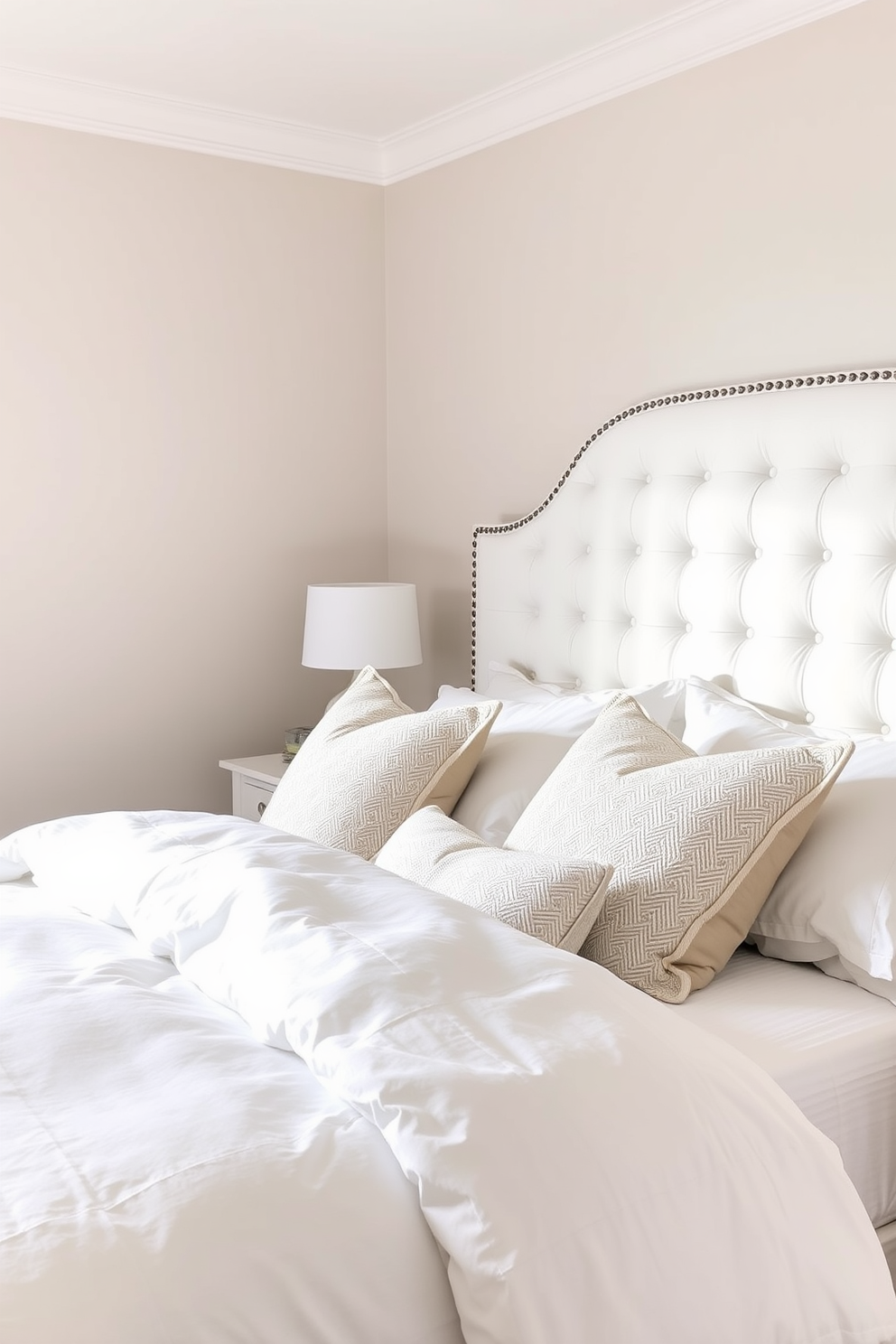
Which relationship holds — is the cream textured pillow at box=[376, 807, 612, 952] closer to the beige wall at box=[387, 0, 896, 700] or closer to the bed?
the bed

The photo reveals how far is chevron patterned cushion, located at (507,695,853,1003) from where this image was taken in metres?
1.83

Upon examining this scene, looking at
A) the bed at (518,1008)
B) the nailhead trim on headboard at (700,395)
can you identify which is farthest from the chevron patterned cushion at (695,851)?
the nailhead trim on headboard at (700,395)

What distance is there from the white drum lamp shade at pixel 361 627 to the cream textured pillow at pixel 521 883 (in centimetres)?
133

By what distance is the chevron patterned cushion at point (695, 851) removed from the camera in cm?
183

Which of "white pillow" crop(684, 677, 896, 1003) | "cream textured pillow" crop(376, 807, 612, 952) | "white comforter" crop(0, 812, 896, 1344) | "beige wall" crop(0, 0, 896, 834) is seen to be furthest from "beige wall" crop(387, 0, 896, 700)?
"white comforter" crop(0, 812, 896, 1344)

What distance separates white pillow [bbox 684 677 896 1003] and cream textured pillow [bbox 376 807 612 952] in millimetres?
332

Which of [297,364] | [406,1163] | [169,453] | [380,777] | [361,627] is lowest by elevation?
[406,1163]

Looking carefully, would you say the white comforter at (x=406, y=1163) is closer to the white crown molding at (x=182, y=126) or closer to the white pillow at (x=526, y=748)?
the white pillow at (x=526, y=748)

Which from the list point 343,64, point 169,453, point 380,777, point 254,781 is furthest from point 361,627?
point 343,64

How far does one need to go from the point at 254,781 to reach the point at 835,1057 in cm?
205

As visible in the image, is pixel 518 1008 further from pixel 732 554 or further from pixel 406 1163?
pixel 732 554

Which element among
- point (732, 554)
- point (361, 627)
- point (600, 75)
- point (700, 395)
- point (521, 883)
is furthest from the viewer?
point (361, 627)

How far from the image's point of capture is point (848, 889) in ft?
6.12

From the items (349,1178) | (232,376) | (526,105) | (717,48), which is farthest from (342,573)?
(349,1178)
